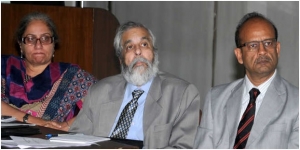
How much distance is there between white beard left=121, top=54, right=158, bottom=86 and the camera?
390 centimetres

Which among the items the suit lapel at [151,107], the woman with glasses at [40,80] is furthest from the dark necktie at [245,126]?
the woman with glasses at [40,80]

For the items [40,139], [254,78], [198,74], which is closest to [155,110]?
[254,78]

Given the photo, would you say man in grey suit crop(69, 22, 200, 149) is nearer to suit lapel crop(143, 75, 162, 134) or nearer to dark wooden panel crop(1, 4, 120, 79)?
suit lapel crop(143, 75, 162, 134)

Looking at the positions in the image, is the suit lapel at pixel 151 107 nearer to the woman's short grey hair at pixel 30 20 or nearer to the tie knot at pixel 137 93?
the tie knot at pixel 137 93

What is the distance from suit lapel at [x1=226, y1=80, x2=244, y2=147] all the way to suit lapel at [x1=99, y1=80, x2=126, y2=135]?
0.69m

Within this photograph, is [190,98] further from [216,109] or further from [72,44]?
[72,44]

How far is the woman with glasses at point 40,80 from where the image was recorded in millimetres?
4461

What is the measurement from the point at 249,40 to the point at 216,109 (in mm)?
407

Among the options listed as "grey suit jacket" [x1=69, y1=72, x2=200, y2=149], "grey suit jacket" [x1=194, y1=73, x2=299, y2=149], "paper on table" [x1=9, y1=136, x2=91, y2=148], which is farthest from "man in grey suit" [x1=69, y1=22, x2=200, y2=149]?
"paper on table" [x1=9, y1=136, x2=91, y2=148]

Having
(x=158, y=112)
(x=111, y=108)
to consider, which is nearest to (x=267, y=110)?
(x=158, y=112)

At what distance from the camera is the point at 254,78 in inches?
140

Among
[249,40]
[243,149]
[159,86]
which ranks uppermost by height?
[249,40]

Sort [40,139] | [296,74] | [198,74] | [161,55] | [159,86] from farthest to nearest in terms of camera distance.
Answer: [161,55] → [198,74] → [296,74] → [159,86] → [40,139]

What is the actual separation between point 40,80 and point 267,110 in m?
1.82
